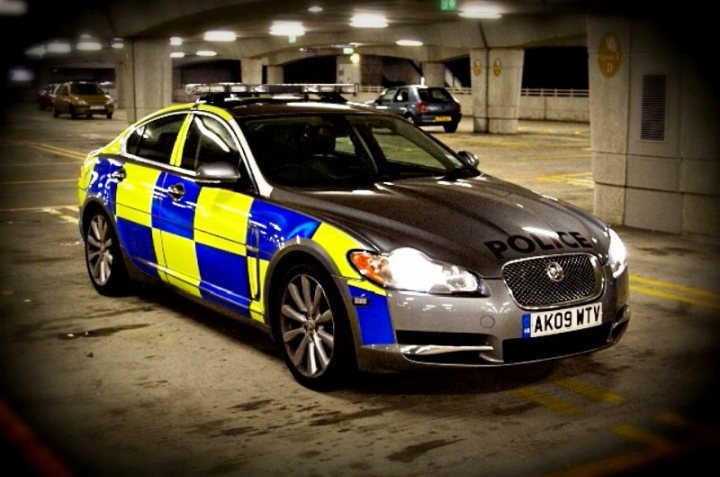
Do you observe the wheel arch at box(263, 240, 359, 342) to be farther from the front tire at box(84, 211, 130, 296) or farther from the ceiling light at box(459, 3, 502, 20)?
the ceiling light at box(459, 3, 502, 20)

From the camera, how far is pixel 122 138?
7.30m

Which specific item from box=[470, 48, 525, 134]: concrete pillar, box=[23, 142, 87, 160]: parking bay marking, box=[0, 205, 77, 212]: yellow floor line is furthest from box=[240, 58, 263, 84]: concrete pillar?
box=[0, 205, 77, 212]: yellow floor line

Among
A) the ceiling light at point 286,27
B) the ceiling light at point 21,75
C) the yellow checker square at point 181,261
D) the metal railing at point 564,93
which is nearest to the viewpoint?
the yellow checker square at point 181,261

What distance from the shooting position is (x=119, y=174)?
6902 millimetres

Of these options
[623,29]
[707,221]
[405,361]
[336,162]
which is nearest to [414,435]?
[405,361]

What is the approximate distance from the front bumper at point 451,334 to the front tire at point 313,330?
4.9 inches

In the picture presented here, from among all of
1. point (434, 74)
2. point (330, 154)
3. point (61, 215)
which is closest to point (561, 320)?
point (330, 154)

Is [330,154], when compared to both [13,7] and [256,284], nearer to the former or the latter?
[256,284]

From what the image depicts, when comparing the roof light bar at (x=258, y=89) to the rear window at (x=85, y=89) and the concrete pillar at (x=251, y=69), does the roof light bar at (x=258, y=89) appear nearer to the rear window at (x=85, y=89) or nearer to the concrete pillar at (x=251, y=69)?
the rear window at (x=85, y=89)

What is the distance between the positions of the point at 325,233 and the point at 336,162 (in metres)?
1.13

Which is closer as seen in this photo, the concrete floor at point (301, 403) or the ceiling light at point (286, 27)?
the concrete floor at point (301, 403)

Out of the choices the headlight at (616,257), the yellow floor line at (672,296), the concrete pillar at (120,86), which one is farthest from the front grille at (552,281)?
the concrete pillar at (120,86)

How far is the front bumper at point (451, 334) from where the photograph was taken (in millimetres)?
4637

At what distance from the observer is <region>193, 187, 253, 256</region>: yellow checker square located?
18.0ft
